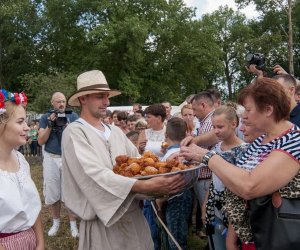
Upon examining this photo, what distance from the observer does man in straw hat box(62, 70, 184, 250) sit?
2.64 m

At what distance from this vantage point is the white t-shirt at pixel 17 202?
2475mm

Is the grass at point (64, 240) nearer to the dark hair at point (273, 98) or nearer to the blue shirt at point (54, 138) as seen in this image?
the blue shirt at point (54, 138)

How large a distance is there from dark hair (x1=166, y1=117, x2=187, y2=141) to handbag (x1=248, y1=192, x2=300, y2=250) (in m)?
2.02

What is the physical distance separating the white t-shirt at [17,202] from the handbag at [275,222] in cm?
141

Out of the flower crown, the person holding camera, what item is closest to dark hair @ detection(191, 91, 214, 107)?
the person holding camera

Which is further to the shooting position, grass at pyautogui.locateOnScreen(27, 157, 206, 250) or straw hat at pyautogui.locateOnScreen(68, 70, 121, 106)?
grass at pyautogui.locateOnScreen(27, 157, 206, 250)

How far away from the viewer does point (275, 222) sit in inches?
80.4

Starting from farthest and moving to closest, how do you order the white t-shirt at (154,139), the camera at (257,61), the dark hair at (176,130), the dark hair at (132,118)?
1. the dark hair at (132,118)
2. the white t-shirt at (154,139)
3. the camera at (257,61)
4. the dark hair at (176,130)

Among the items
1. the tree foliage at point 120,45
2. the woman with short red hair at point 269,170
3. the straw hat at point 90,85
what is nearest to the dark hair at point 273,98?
the woman with short red hair at point 269,170

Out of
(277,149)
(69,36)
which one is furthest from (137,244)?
(69,36)

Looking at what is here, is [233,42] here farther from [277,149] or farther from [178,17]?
[277,149]

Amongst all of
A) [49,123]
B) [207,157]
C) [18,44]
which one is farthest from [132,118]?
[18,44]

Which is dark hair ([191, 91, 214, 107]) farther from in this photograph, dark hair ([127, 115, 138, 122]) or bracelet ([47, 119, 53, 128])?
dark hair ([127, 115, 138, 122])

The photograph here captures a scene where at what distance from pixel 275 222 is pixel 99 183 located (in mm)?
1149
